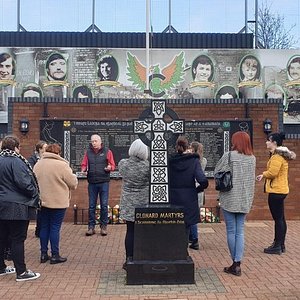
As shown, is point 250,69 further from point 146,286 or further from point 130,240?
point 146,286

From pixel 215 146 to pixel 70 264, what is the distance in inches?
203

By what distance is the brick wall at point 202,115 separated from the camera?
38.3 feet

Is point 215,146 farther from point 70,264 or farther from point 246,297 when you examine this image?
point 246,297

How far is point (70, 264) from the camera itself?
7422 mm

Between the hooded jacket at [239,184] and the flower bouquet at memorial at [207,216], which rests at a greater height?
the hooded jacket at [239,184]

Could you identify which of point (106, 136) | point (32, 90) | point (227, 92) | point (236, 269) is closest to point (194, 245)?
point (236, 269)

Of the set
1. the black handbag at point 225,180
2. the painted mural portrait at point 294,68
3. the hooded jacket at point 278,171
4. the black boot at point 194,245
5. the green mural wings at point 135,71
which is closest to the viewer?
the black handbag at point 225,180

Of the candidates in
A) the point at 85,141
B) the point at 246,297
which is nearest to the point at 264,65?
the point at 85,141

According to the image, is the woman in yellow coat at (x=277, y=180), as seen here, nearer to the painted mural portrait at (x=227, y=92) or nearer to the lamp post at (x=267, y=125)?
the lamp post at (x=267, y=125)

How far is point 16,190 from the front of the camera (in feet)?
21.3

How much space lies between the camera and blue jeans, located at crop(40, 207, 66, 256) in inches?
292

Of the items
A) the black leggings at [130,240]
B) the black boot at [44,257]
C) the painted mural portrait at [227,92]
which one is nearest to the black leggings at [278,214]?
the black leggings at [130,240]

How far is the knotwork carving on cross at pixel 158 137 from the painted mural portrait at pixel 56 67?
10.6m

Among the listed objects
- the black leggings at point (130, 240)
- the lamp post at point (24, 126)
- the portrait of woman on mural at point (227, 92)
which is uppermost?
the portrait of woman on mural at point (227, 92)
